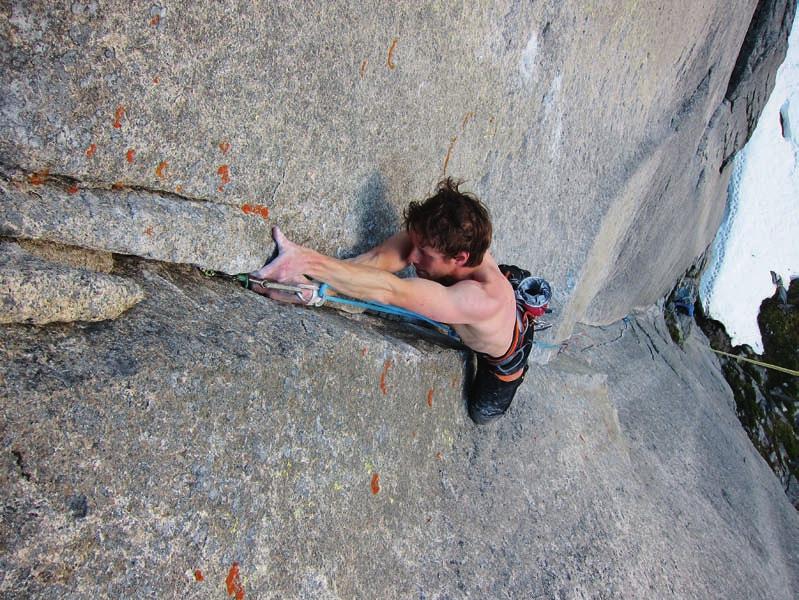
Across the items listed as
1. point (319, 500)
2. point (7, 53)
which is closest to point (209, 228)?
point (7, 53)

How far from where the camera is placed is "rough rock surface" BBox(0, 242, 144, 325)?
1.42 meters

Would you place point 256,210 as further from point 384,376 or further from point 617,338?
point 617,338

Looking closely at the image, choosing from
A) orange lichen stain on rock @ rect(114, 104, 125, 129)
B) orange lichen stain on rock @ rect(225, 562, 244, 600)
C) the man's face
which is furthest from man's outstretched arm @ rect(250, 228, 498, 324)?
orange lichen stain on rock @ rect(225, 562, 244, 600)

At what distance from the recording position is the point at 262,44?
1895mm

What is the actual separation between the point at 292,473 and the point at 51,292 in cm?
88

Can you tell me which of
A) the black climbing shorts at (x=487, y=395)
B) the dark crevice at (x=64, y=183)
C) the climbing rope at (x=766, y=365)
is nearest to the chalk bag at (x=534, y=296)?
the black climbing shorts at (x=487, y=395)

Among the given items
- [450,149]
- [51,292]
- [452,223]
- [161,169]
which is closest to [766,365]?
[450,149]

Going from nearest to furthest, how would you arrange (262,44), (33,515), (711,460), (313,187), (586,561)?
(33,515), (262,44), (313,187), (586,561), (711,460)

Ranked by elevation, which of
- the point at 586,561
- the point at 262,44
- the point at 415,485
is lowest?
the point at 586,561

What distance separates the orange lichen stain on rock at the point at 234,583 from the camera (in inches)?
64.7

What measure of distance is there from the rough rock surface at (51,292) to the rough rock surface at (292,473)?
0.12 ft

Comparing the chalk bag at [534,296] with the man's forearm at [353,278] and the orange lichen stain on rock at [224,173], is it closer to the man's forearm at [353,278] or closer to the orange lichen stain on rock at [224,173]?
the man's forearm at [353,278]

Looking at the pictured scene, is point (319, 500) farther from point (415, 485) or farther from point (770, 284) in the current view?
point (770, 284)

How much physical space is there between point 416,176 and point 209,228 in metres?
1.16
